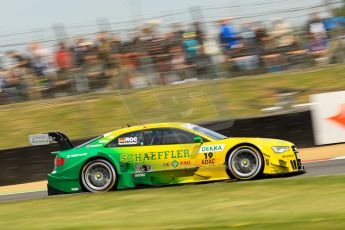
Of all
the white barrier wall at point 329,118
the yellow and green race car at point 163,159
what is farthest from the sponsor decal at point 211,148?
the white barrier wall at point 329,118

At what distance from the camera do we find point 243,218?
677 cm

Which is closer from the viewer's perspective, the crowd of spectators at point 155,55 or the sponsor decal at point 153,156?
the sponsor decal at point 153,156

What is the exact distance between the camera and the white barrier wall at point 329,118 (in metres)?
14.8

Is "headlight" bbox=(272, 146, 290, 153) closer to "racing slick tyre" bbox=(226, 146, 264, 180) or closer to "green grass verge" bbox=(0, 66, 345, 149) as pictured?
"racing slick tyre" bbox=(226, 146, 264, 180)

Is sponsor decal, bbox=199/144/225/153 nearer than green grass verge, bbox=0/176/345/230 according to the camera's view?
No

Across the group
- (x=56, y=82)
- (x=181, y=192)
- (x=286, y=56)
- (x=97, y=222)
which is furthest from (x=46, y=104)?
(x=97, y=222)

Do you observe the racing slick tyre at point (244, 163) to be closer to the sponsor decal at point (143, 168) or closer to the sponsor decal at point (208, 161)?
the sponsor decal at point (208, 161)

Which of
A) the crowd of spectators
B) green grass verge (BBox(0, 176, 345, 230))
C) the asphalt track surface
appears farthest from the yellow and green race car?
the crowd of spectators

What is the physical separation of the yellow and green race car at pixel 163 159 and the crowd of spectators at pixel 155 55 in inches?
238

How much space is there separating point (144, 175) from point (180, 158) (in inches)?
26.6

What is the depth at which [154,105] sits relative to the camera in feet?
53.9

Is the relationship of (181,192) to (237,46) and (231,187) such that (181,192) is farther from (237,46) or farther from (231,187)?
(237,46)

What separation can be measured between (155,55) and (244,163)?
7.25m

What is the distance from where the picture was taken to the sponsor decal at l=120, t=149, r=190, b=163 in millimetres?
10328
